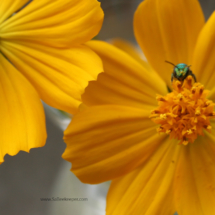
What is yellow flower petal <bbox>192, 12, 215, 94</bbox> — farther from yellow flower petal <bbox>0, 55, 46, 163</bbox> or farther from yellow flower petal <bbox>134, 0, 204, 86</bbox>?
yellow flower petal <bbox>0, 55, 46, 163</bbox>

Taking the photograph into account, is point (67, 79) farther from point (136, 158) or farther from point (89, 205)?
point (89, 205)

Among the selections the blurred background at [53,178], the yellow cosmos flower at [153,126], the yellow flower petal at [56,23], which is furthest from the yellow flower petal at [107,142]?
the blurred background at [53,178]

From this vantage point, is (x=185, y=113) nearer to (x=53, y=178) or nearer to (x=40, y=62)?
(x=40, y=62)

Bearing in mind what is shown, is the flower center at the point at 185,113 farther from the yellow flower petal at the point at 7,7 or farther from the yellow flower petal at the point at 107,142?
the yellow flower petal at the point at 7,7

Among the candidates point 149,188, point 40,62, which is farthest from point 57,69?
point 149,188

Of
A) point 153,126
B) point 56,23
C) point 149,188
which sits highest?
point 56,23

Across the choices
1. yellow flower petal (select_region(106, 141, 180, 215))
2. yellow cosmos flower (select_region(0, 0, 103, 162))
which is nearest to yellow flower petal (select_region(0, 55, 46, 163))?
yellow cosmos flower (select_region(0, 0, 103, 162))

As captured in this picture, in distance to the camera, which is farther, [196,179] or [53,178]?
[53,178]

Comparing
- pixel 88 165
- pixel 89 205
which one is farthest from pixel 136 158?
pixel 89 205
